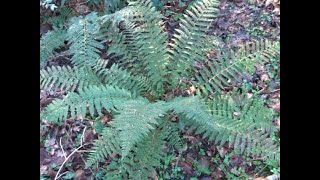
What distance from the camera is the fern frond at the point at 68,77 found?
2836mm

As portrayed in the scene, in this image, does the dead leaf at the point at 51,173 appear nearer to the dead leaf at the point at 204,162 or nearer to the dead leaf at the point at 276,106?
the dead leaf at the point at 204,162

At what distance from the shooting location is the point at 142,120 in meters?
2.32

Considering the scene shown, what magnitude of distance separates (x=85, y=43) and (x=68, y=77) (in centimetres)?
30

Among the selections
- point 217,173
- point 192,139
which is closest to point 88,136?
point 192,139

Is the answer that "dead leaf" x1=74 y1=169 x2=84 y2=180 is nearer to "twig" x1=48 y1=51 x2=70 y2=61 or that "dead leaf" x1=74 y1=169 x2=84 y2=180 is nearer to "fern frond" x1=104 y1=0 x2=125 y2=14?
"twig" x1=48 y1=51 x2=70 y2=61

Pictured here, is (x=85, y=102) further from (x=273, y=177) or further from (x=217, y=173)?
(x=273, y=177)

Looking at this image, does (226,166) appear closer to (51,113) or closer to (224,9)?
(51,113)

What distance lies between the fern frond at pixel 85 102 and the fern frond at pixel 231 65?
0.60 meters

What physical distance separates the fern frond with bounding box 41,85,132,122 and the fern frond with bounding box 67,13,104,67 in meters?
0.38

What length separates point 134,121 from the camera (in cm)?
231

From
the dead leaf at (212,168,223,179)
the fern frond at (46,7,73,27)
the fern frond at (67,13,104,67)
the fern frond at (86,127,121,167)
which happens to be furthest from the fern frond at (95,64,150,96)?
the fern frond at (46,7,73,27)

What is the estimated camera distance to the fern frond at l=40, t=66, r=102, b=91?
2836 millimetres

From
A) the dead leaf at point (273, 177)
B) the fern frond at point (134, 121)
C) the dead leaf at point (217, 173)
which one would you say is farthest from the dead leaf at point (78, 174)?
the dead leaf at point (273, 177)
